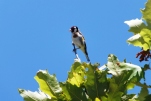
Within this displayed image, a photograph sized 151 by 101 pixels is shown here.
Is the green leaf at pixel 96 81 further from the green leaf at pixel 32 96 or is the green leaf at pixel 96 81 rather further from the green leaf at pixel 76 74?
the green leaf at pixel 32 96

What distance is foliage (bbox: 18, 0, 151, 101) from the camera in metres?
3.38

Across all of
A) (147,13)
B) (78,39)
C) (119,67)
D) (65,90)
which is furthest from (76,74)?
(78,39)

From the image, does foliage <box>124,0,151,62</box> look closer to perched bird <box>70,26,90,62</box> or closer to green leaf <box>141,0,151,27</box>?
green leaf <box>141,0,151,27</box>

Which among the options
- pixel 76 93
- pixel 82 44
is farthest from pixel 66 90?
pixel 82 44

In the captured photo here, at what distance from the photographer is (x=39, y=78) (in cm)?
367

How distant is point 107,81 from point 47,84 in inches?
23.6

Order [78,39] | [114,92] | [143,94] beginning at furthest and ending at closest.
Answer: [78,39], [143,94], [114,92]

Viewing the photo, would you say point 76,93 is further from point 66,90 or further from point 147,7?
point 147,7

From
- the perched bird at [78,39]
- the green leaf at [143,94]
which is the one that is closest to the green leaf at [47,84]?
the green leaf at [143,94]

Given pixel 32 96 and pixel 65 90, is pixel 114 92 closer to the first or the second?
pixel 65 90

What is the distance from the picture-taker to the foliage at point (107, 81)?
3381 mm

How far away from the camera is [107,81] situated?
349cm

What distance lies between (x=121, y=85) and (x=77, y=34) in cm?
1083

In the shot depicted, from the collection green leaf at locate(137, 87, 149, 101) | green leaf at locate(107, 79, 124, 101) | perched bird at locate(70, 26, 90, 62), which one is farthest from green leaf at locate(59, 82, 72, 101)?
perched bird at locate(70, 26, 90, 62)
